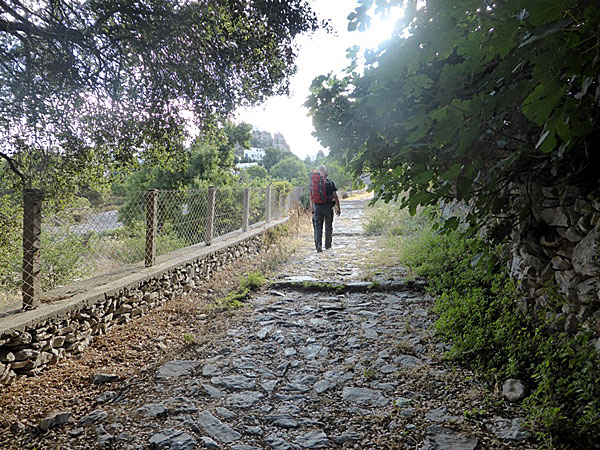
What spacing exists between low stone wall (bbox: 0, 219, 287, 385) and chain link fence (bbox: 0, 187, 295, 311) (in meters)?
0.28

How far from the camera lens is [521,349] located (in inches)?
120

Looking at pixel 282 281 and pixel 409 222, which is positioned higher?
pixel 409 222

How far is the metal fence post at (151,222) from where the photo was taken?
519cm

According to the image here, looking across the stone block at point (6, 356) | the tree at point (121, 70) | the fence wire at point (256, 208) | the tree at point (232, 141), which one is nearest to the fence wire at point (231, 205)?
the fence wire at point (256, 208)

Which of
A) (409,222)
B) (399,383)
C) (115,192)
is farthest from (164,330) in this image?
(115,192)

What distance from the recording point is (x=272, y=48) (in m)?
6.47

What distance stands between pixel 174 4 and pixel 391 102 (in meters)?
4.86

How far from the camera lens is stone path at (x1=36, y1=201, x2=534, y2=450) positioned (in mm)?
2490

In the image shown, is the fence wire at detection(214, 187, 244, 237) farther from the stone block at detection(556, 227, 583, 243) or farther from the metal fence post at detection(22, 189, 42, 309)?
the stone block at detection(556, 227, 583, 243)

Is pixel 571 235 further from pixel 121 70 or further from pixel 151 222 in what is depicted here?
pixel 121 70

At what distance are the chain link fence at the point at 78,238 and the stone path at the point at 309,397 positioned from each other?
1532 mm

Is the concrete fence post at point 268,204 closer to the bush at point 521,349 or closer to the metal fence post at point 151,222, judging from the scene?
the metal fence post at point 151,222

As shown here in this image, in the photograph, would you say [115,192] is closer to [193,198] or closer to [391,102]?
[193,198]

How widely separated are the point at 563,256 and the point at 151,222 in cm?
475
